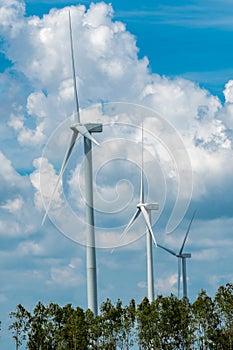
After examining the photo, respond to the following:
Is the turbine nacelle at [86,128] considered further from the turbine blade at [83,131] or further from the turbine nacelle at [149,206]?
the turbine nacelle at [149,206]

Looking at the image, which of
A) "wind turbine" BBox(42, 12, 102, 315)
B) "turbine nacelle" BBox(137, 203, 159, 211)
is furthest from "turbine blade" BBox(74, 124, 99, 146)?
"turbine nacelle" BBox(137, 203, 159, 211)

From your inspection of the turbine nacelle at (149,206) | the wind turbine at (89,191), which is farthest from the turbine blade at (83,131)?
the turbine nacelle at (149,206)

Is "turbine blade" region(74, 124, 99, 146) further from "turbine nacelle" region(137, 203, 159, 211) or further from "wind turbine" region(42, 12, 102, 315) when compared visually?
"turbine nacelle" region(137, 203, 159, 211)

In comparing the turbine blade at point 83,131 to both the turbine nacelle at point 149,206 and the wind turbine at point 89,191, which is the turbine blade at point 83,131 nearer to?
the wind turbine at point 89,191

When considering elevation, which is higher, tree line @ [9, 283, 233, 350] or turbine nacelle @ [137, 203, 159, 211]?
turbine nacelle @ [137, 203, 159, 211]

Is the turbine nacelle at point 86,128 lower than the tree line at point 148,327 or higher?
higher

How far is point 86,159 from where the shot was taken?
370 feet

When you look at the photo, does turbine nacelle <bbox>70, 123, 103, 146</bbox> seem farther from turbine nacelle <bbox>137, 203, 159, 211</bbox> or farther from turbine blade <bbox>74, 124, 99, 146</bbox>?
turbine nacelle <bbox>137, 203, 159, 211</bbox>

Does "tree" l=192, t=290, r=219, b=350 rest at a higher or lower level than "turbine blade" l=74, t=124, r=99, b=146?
lower

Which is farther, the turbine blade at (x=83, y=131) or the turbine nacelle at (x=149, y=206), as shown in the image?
the turbine nacelle at (x=149, y=206)

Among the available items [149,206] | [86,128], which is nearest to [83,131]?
[86,128]

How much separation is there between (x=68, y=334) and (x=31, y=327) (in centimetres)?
492

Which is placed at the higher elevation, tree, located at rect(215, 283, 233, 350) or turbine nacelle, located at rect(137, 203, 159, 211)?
turbine nacelle, located at rect(137, 203, 159, 211)

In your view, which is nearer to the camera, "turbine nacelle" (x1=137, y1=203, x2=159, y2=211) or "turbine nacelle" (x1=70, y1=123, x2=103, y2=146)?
"turbine nacelle" (x1=70, y1=123, x2=103, y2=146)
